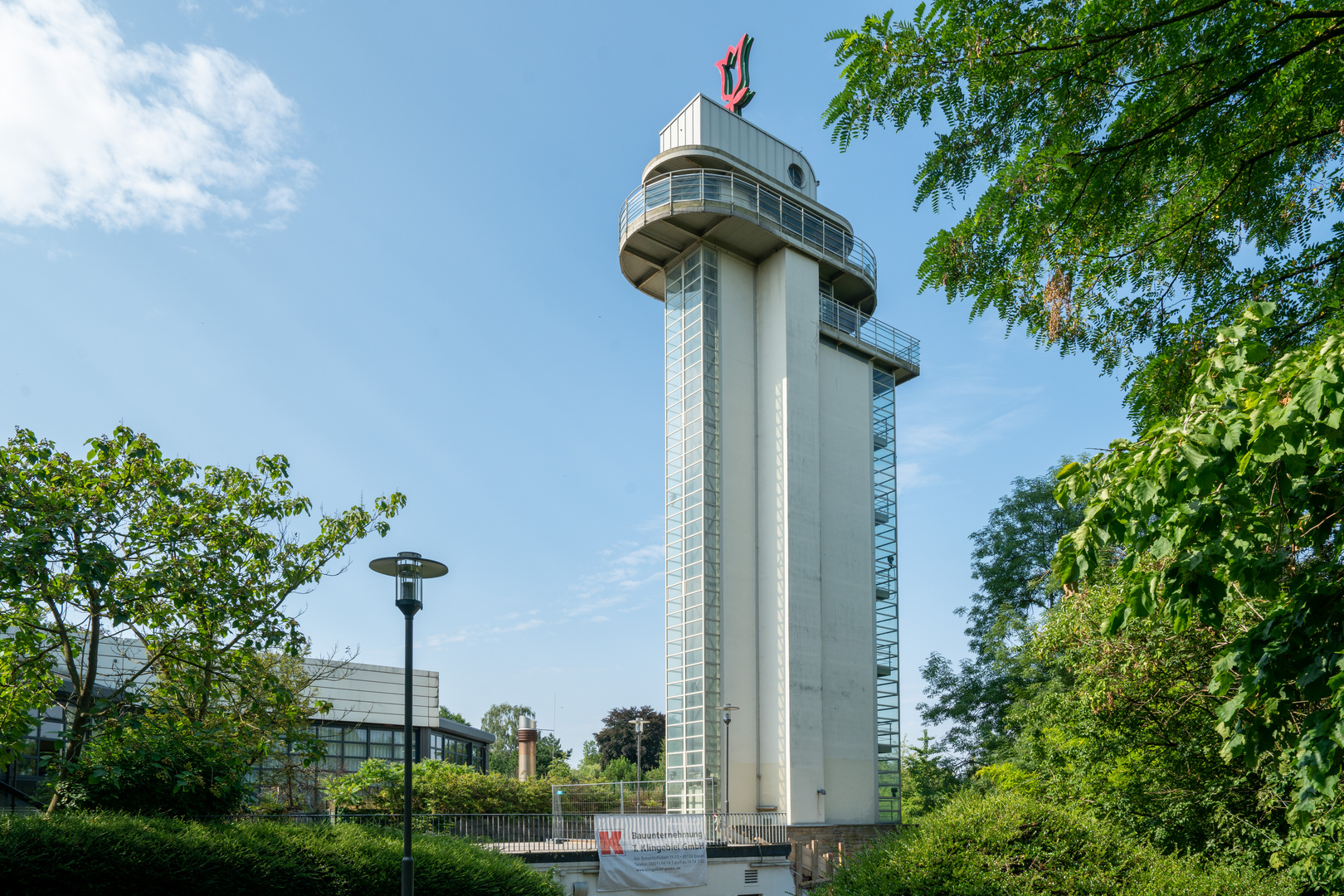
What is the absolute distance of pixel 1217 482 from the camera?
4848 millimetres

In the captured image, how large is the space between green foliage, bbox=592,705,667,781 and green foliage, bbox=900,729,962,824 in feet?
55.6

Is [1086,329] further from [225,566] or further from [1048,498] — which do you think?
[1048,498]

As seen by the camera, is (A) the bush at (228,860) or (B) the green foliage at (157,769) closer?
(A) the bush at (228,860)

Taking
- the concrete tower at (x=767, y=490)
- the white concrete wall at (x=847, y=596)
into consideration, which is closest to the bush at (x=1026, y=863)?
the concrete tower at (x=767, y=490)

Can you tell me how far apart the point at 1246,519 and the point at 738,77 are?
130 feet

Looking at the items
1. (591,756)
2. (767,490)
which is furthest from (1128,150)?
(591,756)

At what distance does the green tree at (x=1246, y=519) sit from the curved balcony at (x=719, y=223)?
101 feet

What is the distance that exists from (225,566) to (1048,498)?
32263mm

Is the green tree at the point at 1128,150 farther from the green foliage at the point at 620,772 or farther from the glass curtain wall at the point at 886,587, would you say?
the green foliage at the point at 620,772

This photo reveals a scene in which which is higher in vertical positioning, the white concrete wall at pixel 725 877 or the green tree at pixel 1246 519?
the green tree at pixel 1246 519

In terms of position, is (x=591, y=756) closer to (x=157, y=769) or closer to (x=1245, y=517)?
(x=157, y=769)

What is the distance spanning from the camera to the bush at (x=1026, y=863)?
9.74 metres

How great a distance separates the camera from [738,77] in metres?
41.3

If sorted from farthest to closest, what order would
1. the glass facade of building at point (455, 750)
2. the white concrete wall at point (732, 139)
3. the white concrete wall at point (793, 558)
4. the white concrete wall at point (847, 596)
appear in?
1. the glass facade of building at point (455, 750)
2. the white concrete wall at point (732, 139)
3. the white concrete wall at point (847, 596)
4. the white concrete wall at point (793, 558)
